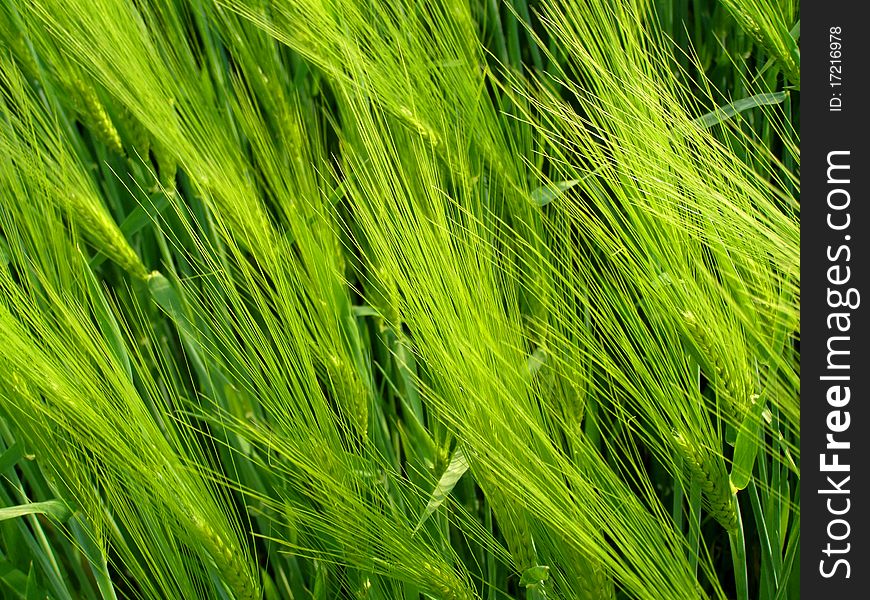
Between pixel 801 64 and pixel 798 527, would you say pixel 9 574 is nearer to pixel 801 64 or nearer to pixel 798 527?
pixel 798 527

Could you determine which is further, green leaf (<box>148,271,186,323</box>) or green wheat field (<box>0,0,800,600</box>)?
green leaf (<box>148,271,186,323</box>)

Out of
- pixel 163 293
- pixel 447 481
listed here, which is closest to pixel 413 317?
pixel 447 481

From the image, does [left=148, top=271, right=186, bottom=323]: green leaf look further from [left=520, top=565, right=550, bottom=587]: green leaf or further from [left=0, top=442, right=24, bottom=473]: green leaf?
[left=520, top=565, right=550, bottom=587]: green leaf

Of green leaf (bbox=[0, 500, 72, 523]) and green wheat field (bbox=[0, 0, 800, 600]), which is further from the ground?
green wheat field (bbox=[0, 0, 800, 600])

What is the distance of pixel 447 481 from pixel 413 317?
0.15m

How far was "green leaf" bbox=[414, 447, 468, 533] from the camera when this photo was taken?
0.58m

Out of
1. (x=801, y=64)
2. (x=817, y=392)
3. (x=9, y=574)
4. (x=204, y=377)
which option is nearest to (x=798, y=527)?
(x=817, y=392)

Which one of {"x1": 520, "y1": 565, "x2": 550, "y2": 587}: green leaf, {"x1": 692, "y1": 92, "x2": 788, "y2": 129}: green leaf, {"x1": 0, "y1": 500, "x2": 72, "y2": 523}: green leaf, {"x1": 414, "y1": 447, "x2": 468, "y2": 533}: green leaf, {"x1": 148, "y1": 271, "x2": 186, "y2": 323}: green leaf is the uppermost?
{"x1": 692, "y1": 92, "x2": 788, "y2": 129}: green leaf

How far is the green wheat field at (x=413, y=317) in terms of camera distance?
0.50 meters

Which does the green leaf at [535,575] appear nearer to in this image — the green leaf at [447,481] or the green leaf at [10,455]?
the green leaf at [447,481]

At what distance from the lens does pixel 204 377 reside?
2.28ft

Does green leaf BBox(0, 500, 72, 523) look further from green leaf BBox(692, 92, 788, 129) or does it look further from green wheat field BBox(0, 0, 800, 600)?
green leaf BBox(692, 92, 788, 129)

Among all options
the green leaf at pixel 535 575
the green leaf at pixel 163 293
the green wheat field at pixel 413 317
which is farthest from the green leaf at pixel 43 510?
the green leaf at pixel 535 575

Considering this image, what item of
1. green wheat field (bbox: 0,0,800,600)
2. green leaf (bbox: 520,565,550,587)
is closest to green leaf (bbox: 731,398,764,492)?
green wheat field (bbox: 0,0,800,600)
